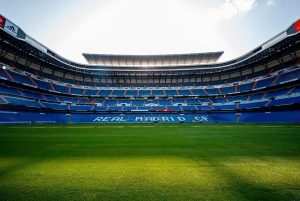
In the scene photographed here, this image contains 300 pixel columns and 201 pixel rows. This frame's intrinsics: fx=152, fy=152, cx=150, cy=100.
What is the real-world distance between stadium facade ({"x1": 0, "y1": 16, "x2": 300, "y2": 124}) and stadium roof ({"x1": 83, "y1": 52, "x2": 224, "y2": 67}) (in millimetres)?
319

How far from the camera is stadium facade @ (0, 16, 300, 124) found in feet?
100

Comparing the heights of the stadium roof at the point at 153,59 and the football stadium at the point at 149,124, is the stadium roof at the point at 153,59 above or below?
above

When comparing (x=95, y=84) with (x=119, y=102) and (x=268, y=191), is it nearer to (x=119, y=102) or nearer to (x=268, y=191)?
(x=119, y=102)

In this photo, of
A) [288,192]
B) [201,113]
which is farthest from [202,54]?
[288,192]

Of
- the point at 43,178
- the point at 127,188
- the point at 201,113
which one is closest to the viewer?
the point at 127,188

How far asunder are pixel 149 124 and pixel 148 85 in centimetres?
2559

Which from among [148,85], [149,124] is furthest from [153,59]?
[149,124]

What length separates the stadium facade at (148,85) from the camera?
3053cm

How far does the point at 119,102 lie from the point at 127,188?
155 feet

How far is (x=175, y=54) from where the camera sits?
47719mm

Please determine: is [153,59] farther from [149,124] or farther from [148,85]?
[149,124]

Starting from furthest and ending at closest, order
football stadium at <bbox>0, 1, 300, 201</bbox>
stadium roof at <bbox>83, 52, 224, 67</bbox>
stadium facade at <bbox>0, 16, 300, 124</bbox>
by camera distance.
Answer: stadium roof at <bbox>83, 52, 224, 67</bbox>
stadium facade at <bbox>0, 16, 300, 124</bbox>
football stadium at <bbox>0, 1, 300, 201</bbox>

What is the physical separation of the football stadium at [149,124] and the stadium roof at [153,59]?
0.33m

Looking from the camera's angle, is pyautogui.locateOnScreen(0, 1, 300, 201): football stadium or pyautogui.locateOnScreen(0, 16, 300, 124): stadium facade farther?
pyautogui.locateOnScreen(0, 16, 300, 124): stadium facade
